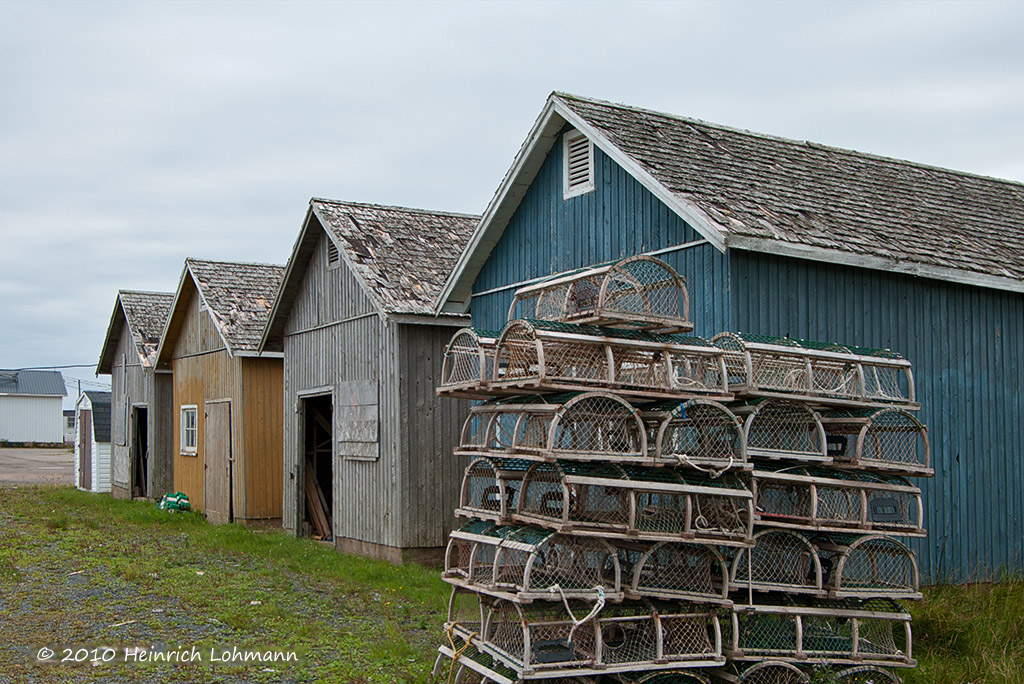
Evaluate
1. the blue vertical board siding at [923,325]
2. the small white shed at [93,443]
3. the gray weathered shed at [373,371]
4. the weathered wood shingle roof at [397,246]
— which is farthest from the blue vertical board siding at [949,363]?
the small white shed at [93,443]

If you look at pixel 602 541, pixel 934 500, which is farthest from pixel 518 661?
pixel 934 500

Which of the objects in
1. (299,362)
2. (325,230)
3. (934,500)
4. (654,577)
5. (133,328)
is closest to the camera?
(654,577)

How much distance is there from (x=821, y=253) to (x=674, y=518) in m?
3.52

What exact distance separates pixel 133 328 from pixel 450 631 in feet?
65.8

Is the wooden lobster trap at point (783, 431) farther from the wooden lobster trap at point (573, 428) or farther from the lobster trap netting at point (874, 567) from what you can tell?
the wooden lobster trap at point (573, 428)

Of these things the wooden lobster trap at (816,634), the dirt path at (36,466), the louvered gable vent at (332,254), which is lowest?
the dirt path at (36,466)

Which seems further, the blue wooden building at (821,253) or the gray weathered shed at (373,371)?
the gray weathered shed at (373,371)

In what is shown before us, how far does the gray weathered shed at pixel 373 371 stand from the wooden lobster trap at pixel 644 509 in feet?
22.8

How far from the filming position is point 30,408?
6756 centimetres

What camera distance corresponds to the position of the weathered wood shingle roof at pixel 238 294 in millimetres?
19531

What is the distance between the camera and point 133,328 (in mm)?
25875

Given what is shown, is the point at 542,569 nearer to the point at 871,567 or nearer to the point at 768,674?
the point at 768,674

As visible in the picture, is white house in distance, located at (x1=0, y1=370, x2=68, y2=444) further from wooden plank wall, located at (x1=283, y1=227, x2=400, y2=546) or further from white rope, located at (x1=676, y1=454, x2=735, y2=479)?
white rope, located at (x1=676, y1=454, x2=735, y2=479)

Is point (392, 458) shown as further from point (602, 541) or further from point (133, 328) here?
point (133, 328)
